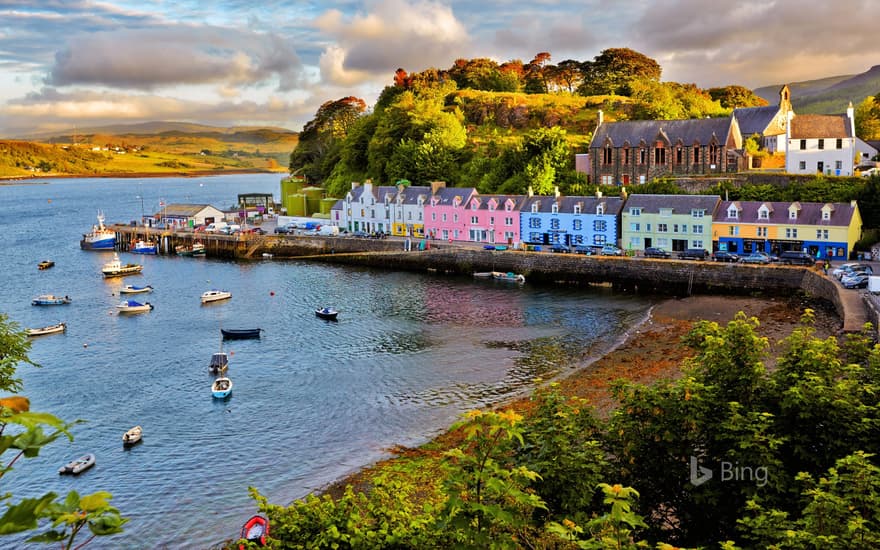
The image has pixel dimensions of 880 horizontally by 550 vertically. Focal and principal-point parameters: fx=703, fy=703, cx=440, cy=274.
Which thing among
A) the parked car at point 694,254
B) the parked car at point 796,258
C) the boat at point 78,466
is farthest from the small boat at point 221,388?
the parked car at point 796,258

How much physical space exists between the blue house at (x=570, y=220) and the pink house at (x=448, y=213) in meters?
6.71

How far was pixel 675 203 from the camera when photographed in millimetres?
59156

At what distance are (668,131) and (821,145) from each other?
48.1 ft

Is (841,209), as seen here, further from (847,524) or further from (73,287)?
(73,287)

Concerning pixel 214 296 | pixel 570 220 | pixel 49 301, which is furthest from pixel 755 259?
pixel 49 301

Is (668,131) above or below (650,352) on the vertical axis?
above

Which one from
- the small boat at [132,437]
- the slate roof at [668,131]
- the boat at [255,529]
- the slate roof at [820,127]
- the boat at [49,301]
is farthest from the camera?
the slate roof at [668,131]

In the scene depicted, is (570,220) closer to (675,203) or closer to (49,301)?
(675,203)

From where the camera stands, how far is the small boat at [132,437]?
26719mm

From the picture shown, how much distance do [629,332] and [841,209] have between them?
23110 mm

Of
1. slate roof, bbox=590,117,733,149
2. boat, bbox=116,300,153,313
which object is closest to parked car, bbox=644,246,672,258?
slate roof, bbox=590,117,733,149

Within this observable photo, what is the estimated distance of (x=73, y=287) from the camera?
60.9 m

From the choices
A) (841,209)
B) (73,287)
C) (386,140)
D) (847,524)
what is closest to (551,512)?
(847,524)

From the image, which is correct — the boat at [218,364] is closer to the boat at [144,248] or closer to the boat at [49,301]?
the boat at [49,301]
